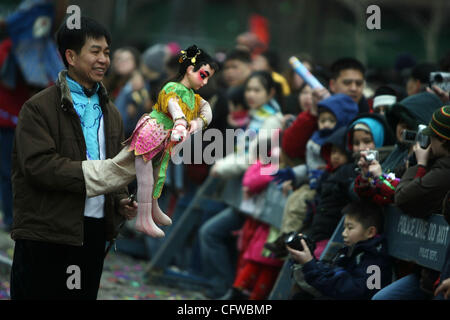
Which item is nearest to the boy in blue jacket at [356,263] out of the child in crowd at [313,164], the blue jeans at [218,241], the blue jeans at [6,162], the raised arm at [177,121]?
the child in crowd at [313,164]

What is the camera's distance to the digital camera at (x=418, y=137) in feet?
17.1

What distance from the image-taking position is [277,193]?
7609 mm

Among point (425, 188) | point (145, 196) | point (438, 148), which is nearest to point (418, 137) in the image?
point (438, 148)

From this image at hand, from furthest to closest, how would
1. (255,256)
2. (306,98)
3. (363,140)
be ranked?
(306,98) < (255,256) < (363,140)

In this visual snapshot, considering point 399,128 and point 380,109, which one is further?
point 380,109

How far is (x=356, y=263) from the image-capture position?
5.74m

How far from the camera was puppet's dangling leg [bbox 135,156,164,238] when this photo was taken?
4527 millimetres

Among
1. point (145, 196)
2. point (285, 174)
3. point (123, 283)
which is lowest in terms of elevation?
point (123, 283)

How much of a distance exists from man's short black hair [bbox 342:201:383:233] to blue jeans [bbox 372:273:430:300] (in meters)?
0.49

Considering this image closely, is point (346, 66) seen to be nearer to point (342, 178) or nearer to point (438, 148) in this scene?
point (342, 178)

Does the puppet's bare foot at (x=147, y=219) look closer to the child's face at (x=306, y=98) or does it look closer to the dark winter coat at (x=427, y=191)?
the dark winter coat at (x=427, y=191)

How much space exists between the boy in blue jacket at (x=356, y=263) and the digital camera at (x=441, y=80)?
1.07 metres

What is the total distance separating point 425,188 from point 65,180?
2.03 m

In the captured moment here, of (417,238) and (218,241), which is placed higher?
(417,238)
